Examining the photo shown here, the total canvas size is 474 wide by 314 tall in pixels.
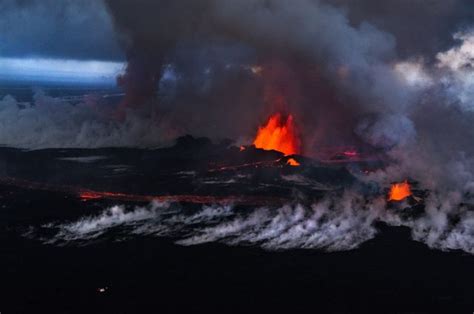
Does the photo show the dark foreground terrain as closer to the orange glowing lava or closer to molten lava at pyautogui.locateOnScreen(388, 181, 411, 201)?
molten lava at pyautogui.locateOnScreen(388, 181, 411, 201)

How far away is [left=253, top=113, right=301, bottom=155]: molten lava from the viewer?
119 meters

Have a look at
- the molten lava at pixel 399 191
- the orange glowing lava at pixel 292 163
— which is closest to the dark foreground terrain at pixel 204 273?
the molten lava at pixel 399 191

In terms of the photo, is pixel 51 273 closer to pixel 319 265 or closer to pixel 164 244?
pixel 164 244

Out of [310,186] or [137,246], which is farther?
[310,186]

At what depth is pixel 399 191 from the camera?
8238cm

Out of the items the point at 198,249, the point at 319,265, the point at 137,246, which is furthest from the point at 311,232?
the point at 137,246

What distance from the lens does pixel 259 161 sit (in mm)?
102562

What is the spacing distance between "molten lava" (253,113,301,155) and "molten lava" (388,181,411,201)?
35409 mm

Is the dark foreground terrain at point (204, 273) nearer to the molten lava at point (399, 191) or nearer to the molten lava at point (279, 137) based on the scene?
the molten lava at point (399, 191)

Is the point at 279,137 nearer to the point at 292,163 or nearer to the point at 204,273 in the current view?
the point at 292,163

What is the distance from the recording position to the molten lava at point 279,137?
11944 cm

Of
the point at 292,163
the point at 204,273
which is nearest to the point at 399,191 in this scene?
the point at 292,163

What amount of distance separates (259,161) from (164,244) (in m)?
49.2

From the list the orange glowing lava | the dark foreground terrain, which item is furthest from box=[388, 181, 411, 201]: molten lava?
the orange glowing lava
